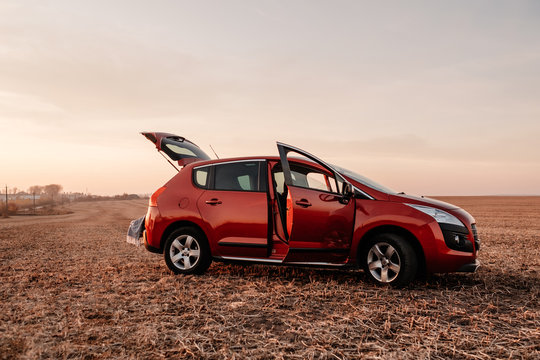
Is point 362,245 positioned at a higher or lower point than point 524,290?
higher

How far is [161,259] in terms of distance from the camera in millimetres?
8711

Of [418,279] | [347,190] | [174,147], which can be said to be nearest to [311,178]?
[347,190]

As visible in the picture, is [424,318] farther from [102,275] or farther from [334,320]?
[102,275]

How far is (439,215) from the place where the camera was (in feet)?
17.7

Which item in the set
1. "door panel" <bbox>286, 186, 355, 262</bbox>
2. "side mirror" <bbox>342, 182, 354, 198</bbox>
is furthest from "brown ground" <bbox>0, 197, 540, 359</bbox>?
"side mirror" <bbox>342, 182, 354, 198</bbox>

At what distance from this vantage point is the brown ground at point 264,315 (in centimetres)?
332

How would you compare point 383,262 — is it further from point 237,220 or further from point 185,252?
point 185,252

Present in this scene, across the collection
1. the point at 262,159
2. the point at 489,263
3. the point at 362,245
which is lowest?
the point at 489,263

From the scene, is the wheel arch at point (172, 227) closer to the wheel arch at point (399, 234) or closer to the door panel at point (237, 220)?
the door panel at point (237, 220)

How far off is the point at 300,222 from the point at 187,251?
6.39ft

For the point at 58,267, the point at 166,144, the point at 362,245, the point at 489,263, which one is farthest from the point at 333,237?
the point at 58,267

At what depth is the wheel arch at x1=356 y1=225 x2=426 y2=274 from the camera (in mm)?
5406

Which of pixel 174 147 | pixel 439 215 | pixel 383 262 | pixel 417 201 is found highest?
pixel 174 147

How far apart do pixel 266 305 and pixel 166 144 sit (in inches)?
151
